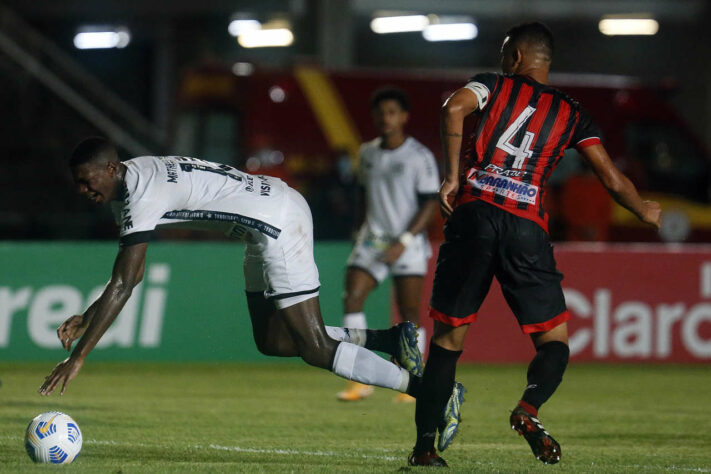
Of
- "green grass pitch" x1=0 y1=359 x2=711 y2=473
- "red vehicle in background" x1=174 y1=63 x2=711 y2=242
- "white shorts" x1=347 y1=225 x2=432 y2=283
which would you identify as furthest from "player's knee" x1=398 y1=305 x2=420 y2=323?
"red vehicle in background" x1=174 y1=63 x2=711 y2=242

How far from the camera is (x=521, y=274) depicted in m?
6.06

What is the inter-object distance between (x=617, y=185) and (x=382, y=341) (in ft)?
6.03

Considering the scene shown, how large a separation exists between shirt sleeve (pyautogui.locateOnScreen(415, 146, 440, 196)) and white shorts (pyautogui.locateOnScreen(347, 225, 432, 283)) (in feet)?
1.22

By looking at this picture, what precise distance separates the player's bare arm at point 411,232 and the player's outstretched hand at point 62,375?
3.87 meters

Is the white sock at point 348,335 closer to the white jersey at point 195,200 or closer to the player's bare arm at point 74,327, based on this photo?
the white jersey at point 195,200

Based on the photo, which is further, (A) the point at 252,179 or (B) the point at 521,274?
(A) the point at 252,179

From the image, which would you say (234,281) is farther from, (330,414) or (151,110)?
(151,110)

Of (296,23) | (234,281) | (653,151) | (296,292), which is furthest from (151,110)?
(296,292)

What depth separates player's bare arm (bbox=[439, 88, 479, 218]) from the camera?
5.82m

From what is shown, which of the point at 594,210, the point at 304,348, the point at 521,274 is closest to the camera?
the point at 521,274

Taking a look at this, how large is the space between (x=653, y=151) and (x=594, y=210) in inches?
70.0

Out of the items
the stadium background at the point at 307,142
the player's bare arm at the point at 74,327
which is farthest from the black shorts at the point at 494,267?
the stadium background at the point at 307,142

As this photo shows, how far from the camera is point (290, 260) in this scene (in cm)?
663

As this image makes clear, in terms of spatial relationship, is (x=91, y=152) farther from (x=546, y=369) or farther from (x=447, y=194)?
(x=546, y=369)
